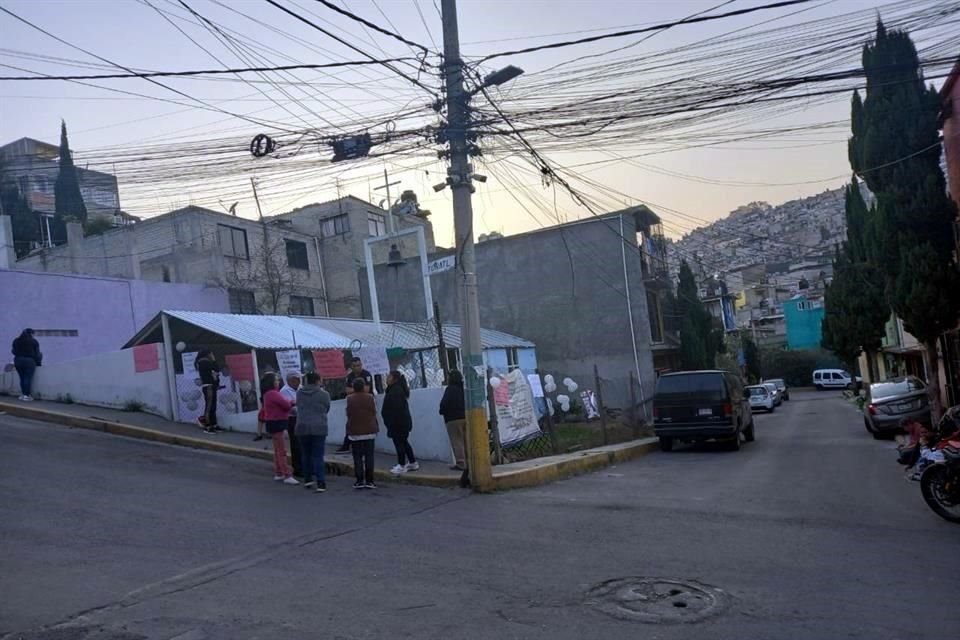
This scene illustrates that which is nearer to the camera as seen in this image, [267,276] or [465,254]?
[465,254]

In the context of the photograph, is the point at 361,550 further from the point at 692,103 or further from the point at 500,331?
the point at 500,331

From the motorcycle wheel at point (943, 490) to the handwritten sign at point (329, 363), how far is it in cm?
1321

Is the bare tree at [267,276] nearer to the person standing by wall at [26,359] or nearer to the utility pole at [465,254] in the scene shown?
the person standing by wall at [26,359]

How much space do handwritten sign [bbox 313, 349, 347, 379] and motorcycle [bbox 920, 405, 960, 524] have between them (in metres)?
13.2

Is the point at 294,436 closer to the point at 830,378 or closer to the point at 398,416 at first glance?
the point at 398,416

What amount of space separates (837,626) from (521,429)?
11351mm

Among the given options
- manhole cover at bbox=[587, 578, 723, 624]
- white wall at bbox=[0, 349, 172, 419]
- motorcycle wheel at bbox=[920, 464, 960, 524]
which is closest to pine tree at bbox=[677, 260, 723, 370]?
white wall at bbox=[0, 349, 172, 419]

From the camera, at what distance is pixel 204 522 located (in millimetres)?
8938

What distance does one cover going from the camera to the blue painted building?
71625 millimetres

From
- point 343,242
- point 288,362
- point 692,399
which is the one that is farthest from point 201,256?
point 692,399

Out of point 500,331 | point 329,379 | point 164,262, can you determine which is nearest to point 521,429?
point 329,379

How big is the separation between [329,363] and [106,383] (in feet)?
16.2

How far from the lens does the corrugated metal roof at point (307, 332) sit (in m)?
17.5

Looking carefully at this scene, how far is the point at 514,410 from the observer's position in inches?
654
